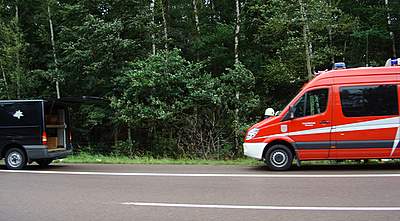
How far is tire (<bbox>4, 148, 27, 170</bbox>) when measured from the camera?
14.4 meters

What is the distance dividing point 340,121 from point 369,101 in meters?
0.93

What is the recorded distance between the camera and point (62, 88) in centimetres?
3156

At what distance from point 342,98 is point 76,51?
19.0 m

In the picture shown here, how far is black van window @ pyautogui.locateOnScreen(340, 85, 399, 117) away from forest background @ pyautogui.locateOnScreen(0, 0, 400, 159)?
6.74 meters

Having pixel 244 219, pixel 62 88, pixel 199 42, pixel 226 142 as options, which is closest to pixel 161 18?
pixel 199 42

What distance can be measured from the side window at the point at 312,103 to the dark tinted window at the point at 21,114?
307 inches

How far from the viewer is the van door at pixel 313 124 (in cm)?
1203

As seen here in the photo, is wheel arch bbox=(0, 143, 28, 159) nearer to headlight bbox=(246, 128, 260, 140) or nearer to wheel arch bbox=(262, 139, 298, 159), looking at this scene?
headlight bbox=(246, 128, 260, 140)

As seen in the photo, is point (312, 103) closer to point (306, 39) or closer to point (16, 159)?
point (16, 159)

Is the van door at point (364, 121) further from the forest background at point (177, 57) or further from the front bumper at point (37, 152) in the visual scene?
the front bumper at point (37, 152)

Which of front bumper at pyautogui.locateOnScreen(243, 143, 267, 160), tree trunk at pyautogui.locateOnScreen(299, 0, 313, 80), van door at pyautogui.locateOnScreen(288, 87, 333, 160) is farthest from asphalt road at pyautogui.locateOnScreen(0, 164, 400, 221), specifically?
tree trunk at pyautogui.locateOnScreen(299, 0, 313, 80)

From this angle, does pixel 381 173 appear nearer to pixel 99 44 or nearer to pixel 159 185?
pixel 159 185

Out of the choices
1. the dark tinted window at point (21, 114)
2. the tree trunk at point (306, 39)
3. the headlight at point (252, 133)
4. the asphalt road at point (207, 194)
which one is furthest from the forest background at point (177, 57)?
the dark tinted window at point (21, 114)

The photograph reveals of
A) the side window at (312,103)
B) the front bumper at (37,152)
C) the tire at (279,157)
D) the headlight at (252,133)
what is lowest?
the tire at (279,157)
